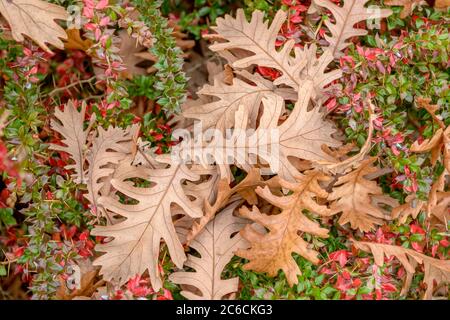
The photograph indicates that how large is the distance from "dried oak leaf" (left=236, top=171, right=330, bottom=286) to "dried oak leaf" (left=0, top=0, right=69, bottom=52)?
697 mm

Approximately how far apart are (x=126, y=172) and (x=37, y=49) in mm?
474

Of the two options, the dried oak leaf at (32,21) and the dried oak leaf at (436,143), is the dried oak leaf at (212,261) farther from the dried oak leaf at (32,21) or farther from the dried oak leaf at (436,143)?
the dried oak leaf at (32,21)

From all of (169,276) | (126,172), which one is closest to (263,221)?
(169,276)

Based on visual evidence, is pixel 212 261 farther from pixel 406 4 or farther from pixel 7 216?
pixel 406 4

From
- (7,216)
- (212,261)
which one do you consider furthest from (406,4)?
(7,216)

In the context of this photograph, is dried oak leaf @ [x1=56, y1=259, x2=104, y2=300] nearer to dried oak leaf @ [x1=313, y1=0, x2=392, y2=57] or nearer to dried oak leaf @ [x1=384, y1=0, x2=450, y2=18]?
dried oak leaf @ [x1=313, y1=0, x2=392, y2=57]

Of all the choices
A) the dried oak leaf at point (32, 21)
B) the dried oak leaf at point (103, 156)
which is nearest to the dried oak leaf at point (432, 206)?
the dried oak leaf at point (103, 156)

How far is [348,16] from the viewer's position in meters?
1.70

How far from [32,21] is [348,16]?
891 mm

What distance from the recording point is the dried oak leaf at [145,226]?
4.99ft

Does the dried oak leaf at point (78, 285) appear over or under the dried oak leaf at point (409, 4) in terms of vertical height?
under

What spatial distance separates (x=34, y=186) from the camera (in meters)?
1.67

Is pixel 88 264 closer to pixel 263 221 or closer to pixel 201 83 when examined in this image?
pixel 263 221

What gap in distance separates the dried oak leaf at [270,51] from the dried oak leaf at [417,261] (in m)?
0.47
